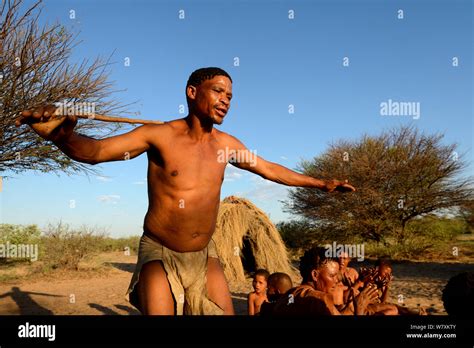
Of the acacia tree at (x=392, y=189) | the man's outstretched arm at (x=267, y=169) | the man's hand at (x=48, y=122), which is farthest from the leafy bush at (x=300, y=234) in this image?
the man's hand at (x=48, y=122)

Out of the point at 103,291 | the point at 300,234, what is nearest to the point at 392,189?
the point at 300,234

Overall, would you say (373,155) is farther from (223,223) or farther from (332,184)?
(332,184)

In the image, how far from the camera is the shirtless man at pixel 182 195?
2521 millimetres

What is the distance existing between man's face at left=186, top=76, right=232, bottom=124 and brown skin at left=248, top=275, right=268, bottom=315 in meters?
3.72

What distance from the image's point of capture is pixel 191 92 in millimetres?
2803

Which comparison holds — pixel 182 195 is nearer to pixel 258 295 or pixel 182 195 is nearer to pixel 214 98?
pixel 214 98

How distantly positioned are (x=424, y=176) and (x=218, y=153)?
18.1 metres

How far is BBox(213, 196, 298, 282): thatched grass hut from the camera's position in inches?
496

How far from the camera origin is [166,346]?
63.4 inches

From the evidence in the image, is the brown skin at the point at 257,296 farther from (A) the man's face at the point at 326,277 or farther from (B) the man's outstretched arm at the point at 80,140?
(B) the man's outstretched arm at the point at 80,140

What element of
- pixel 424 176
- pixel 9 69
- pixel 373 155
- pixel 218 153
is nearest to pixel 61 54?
pixel 9 69

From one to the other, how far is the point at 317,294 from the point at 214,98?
4.44 feet

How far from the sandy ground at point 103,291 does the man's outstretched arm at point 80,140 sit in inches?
252

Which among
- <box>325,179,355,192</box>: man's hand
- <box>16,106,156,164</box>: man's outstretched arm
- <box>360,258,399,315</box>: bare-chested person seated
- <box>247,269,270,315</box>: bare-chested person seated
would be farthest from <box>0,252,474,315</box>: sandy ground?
<box>16,106,156,164</box>: man's outstretched arm
